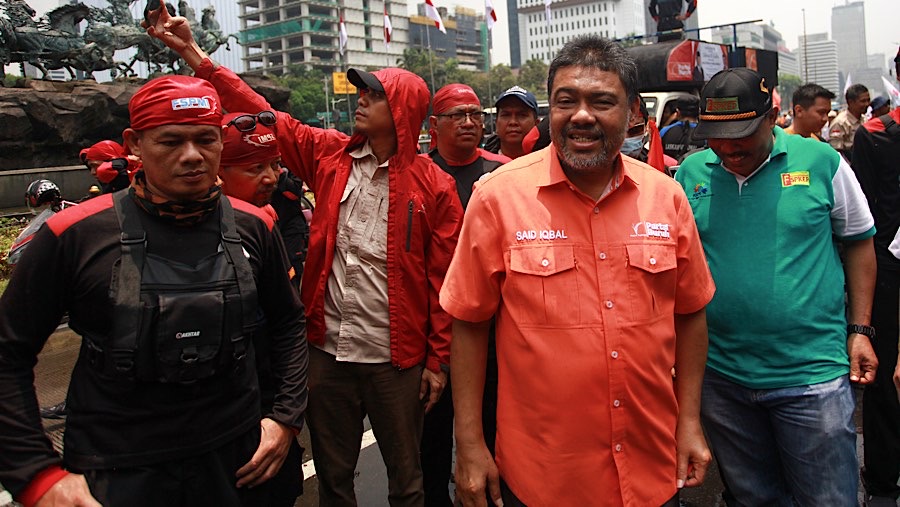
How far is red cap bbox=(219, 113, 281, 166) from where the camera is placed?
9.38 feet

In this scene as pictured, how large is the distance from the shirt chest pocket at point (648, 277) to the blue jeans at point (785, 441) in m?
0.86

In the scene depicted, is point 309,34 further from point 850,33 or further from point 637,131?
point 850,33

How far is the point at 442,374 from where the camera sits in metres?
2.97

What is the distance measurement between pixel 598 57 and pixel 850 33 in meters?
202

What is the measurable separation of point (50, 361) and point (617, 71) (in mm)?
5904

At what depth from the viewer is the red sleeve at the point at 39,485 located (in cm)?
173

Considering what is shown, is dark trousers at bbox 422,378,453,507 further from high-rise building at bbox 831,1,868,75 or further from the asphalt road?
high-rise building at bbox 831,1,868,75

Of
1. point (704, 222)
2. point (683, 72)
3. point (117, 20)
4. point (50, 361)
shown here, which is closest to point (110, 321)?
point (704, 222)

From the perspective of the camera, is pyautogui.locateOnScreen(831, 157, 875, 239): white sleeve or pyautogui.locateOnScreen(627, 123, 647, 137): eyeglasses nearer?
pyautogui.locateOnScreen(831, 157, 875, 239): white sleeve

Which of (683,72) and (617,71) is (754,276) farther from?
(683,72)

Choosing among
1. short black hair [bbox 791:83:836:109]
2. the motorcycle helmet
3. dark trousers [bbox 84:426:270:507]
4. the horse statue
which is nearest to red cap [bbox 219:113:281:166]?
dark trousers [bbox 84:426:270:507]

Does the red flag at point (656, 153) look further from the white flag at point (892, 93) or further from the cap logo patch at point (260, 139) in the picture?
the white flag at point (892, 93)

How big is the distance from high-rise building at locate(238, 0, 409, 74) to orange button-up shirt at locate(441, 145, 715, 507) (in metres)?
90.2

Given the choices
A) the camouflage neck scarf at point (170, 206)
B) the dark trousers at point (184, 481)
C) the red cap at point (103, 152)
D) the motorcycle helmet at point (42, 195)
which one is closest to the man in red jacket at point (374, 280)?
the dark trousers at point (184, 481)
